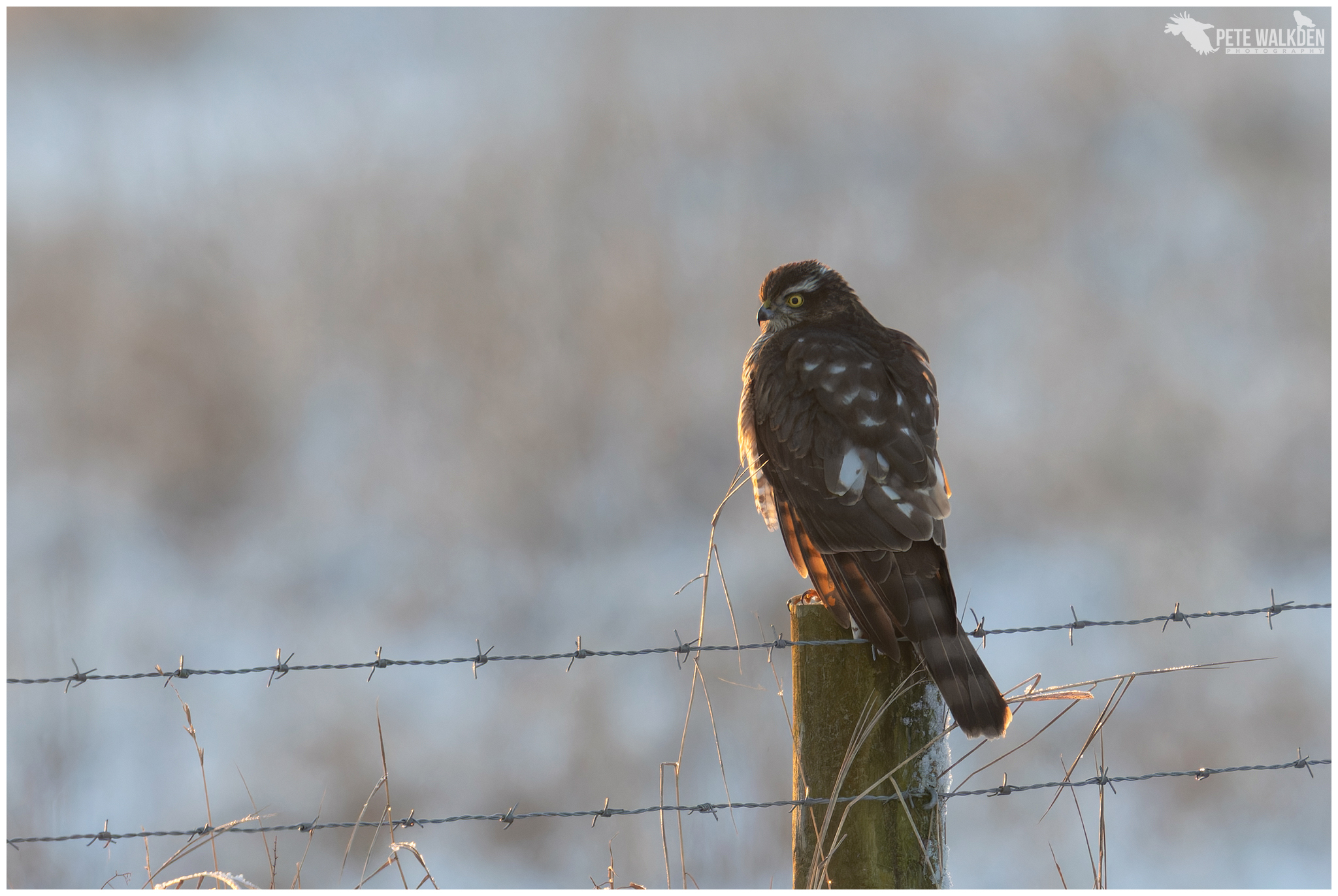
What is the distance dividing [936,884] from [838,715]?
396 millimetres

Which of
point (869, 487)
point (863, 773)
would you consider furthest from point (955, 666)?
point (869, 487)

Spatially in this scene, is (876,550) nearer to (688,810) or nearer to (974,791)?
(974,791)

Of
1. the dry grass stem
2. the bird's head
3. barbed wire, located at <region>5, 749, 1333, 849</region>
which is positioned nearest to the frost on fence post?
barbed wire, located at <region>5, 749, 1333, 849</region>

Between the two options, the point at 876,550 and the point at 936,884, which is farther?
the point at 876,550

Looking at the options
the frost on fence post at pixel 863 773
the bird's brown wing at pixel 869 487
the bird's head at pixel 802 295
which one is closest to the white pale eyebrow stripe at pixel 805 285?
the bird's head at pixel 802 295

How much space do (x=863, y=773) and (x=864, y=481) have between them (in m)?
0.85

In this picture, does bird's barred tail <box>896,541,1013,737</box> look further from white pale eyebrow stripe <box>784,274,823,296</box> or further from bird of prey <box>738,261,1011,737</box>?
white pale eyebrow stripe <box>784,274,823,296</box>

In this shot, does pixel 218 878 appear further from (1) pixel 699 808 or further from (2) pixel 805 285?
(2) pixel 805 285

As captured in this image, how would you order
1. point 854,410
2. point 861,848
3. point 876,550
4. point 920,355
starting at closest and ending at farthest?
point 861,848 → point 876,550 → point 854,410 → point 920,355

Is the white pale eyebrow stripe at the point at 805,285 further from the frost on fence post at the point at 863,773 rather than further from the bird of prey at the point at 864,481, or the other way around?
the frost on fence post at the point at 863,773

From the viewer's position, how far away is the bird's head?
3.37 m

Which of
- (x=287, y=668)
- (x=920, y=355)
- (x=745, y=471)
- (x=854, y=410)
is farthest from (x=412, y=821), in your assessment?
(x=920, y=355)

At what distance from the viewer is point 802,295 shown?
3.39 metres

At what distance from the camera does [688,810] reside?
211 cm
